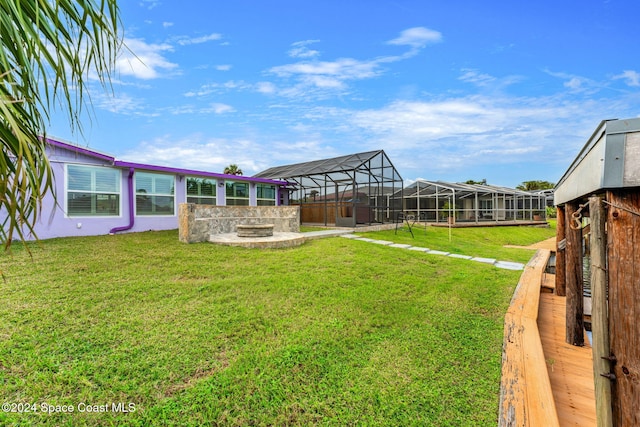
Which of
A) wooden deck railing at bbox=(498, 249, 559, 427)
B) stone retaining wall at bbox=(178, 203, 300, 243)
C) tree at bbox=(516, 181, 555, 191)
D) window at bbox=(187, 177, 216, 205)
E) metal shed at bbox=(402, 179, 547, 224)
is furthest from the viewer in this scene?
tree at bbox=(516, 181, 555, 191)

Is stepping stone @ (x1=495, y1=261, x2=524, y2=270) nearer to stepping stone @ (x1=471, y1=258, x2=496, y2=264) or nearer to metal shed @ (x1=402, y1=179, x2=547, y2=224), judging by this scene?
stepping stone @ (x1=471, y1=258, x2=496, y2=264)

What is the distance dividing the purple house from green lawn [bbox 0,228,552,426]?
3806mm

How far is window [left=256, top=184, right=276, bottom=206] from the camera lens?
1426cm

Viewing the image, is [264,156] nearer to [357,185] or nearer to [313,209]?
[313,209]

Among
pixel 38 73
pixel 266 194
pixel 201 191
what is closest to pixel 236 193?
pixel 201 191

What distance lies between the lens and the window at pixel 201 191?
37.6 ft

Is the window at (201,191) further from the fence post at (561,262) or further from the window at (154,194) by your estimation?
the fence post at (561,262)

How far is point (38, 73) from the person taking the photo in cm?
119

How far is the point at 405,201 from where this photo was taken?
19438 mm

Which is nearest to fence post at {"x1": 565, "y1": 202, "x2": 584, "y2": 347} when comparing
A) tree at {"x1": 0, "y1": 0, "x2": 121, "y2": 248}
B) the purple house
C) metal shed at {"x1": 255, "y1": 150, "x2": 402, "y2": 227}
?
tree at {"x1": 0, "y1": 0, "x2": 121, "y2": 248}

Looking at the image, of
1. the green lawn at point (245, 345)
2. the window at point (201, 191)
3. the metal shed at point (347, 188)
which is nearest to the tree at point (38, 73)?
the green lawn at point (245, 345)

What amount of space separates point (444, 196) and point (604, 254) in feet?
53.8

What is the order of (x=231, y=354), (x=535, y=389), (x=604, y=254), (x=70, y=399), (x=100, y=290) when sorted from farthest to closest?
(x=100, y=290) < (x=231, y=354) < (x=535, y=389) < (x=70, y=399) < (x=604, y=254)

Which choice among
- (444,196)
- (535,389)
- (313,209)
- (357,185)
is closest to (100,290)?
(535,389)
